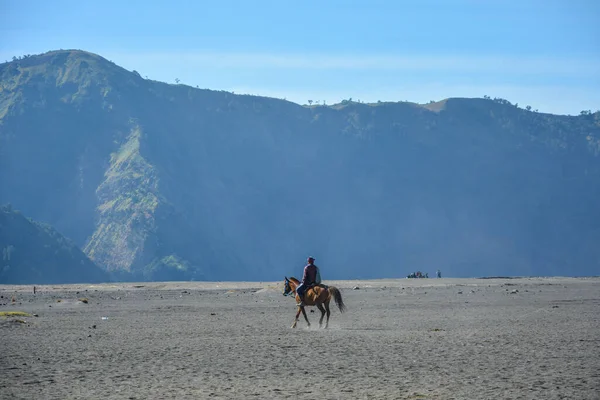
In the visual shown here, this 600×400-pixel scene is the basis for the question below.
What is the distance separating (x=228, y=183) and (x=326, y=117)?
25773 mm

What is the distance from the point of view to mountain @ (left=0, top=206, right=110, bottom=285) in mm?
88438

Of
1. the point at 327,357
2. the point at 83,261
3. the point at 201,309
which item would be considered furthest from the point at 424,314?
the point at 83,261

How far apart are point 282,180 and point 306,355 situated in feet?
388

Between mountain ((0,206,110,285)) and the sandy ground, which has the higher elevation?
mountain ((0,206,110,285))

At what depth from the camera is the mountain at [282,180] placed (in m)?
118

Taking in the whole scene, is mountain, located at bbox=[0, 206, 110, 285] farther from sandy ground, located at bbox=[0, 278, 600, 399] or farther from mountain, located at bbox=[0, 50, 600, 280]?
sandy ground, located at bbox=[0, 278, 600, 399]

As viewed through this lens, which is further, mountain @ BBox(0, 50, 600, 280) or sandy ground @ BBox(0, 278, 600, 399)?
mountain @ BBox(0, 50, 600, 280)

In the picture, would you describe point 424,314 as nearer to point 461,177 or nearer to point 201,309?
point 201,309

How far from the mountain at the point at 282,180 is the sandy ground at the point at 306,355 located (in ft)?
257

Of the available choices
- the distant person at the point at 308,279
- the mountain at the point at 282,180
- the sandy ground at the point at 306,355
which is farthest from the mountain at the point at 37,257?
the distant person at the point at 308,279

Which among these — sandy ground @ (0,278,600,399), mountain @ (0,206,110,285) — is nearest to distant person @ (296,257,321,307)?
sandy ground @ (0,278,600,399)

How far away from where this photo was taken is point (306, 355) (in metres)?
18.5

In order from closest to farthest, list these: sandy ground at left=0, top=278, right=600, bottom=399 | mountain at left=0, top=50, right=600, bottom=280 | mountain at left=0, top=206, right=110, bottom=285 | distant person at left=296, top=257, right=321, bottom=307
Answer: sandy ground at left=0, top=278, right=600, bottom=399, distant person at left=296, top=257, right=321, bottom=307, mountain at left=0, top=206, right=110, bottom=285, mountain at left=0, top=50, right=600, bottom=280

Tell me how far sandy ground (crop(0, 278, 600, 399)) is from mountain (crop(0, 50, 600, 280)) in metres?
78.4
